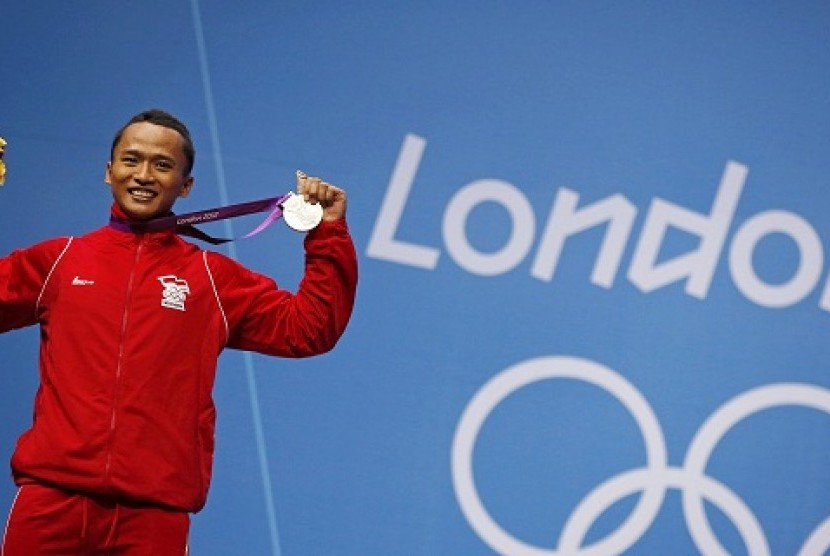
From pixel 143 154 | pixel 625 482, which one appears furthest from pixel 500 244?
Result: pixel 143 154

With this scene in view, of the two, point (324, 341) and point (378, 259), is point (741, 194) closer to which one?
point (378, 259)

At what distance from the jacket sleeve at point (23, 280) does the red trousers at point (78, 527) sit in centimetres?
31

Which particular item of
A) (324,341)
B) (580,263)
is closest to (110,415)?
(324,341)

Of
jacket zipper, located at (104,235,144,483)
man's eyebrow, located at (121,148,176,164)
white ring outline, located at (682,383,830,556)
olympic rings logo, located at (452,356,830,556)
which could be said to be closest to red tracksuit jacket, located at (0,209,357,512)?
jacket zipper, located at (104,235,144,483)

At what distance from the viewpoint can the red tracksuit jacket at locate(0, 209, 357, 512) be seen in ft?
9.05

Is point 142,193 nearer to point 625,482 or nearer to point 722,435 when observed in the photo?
point 625,482

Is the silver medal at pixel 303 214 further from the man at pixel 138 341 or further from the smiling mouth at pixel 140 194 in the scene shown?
the smiling mouth at pixel 140 194

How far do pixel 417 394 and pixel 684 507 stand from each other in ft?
2.32

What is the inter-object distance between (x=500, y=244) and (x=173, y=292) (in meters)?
1.28

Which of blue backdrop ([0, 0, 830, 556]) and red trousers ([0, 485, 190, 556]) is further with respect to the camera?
blue backdrop ([0, 0, 830, 556])

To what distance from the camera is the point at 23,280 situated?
114 inches

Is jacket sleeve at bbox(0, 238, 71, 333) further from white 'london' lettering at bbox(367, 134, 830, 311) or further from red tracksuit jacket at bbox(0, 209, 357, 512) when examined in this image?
white 'london' lettering at bbox(367, 134, 830, 311)

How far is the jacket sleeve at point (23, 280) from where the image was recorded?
288 centimetres

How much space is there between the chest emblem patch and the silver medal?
22 cm
